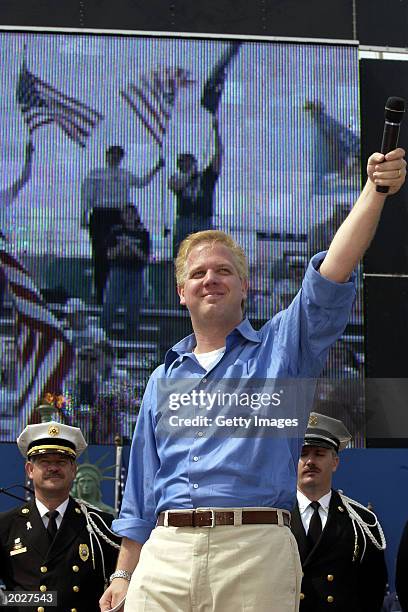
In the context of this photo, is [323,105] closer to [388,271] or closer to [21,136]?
[388,271]

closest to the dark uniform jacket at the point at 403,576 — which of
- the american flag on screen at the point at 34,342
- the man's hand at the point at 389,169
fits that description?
the man's hand at the point at 389,169

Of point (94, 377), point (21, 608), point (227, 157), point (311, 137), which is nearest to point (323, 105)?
point (311, 137)

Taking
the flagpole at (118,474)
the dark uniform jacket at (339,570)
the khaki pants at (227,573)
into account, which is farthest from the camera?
the flagpole at (118,474)

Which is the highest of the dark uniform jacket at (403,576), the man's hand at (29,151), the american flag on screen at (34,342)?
the man's hand at (29,151)

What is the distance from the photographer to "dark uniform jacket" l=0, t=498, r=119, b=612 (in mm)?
4250

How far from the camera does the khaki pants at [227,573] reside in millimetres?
2111

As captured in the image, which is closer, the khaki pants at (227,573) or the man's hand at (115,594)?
the khaki pants at (227,573)

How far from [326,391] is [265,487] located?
15.0 ft

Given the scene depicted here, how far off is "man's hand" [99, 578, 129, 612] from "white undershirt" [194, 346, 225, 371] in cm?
53

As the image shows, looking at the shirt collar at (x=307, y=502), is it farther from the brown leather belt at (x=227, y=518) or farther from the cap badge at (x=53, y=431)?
the brown leather belt at (x=227, y=518)

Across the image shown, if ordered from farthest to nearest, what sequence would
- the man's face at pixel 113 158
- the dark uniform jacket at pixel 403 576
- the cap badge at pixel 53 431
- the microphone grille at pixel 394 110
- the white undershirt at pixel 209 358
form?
the man's face at pixel 113 158, the cap badge at pixel 53 431, the dark uniform jacket at pixel 403 576, the white undershirt at pixel 209 358, the microphone grille at pixel 394 110

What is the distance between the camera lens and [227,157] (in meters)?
6.79

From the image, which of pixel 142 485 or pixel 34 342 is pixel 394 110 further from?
pixel 34 342

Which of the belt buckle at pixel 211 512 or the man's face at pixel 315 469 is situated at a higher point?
the man's face at pixel 315 469
